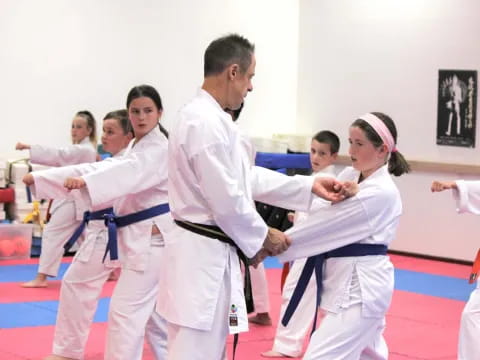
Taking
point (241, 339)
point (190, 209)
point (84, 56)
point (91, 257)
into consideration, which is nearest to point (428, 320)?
point (241, 339)

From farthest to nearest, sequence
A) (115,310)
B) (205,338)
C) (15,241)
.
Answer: (15,241) < (115,310) < (205,338)

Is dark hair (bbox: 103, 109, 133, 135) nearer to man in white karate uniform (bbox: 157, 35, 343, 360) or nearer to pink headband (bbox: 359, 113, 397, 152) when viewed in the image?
pink headband (bbox: 359, 113, 397, 152)

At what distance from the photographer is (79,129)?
8.17 m

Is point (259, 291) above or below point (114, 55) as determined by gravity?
below

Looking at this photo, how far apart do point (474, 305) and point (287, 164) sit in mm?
4945

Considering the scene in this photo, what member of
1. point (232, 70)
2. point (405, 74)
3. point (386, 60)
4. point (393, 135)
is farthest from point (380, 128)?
point (386, 60)

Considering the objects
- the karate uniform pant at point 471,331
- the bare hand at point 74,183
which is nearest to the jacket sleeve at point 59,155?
the bare hand at point 74,183

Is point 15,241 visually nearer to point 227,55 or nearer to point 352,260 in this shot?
point 352,260

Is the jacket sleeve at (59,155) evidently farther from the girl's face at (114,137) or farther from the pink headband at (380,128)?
the pink headband at (380,128)

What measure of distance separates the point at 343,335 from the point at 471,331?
128 centimetres

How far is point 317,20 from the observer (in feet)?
36.8

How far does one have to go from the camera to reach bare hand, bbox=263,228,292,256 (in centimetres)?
371

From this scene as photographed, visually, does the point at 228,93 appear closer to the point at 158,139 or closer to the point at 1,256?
the point at 158,139

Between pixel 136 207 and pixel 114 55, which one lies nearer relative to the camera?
pixel 136 207
